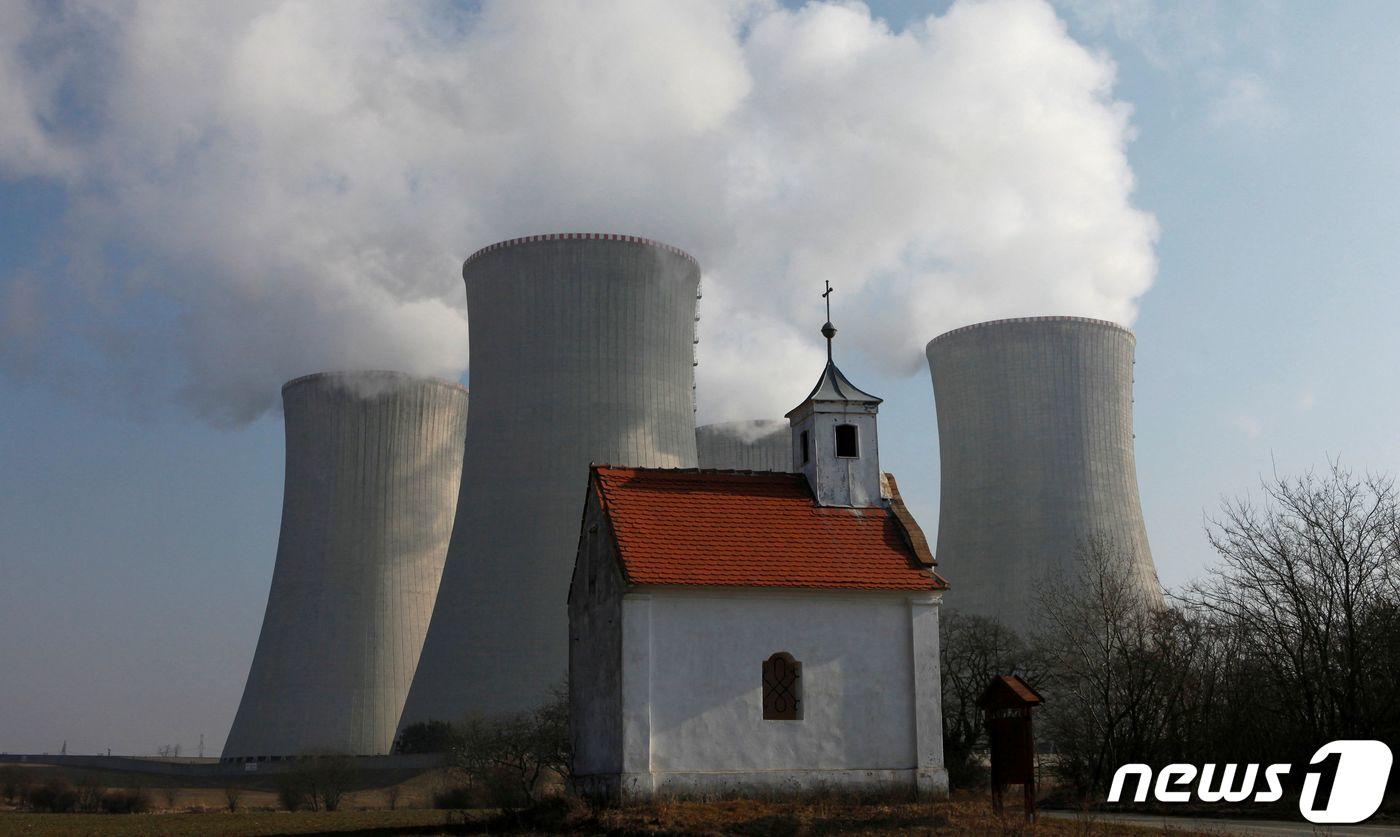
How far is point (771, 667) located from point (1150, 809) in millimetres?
4418

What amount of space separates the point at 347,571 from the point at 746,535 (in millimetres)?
21051

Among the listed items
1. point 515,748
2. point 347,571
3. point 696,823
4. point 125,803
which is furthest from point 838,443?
point 347,571

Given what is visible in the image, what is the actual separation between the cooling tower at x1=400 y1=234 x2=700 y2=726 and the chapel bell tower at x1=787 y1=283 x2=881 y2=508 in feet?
35.7

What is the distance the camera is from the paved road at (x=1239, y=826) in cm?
1112

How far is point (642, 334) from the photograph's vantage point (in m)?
28.4

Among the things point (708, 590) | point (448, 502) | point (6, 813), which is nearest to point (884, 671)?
point (708, 590)

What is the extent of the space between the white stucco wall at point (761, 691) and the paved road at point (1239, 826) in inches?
77.0

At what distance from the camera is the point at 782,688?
14602 millimetres

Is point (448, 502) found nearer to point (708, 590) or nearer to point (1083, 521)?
point (1083, 521)

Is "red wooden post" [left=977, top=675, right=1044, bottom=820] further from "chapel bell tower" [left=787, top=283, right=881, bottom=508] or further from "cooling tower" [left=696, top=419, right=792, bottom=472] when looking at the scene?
"cooling tower" [left=696, top=419, right=792, bottom=472]

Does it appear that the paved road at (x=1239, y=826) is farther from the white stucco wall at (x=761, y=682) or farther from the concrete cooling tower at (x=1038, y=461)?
the concrete cooling tower at (x=1038, y=461)

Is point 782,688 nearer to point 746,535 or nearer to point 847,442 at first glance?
point 746,535

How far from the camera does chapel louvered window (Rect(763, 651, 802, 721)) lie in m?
14.5

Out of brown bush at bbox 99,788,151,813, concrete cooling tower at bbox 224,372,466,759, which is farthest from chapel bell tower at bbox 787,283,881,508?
concrete cooling tower at bbox 224,372,466,759
